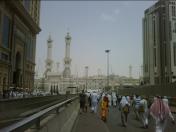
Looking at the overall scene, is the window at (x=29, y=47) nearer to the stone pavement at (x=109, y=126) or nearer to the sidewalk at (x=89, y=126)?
the stone pavement at (x=109, y=126)

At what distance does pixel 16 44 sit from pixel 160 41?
2274 inches

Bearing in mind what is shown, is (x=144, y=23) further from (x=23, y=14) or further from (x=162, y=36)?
(x=23, y=14)

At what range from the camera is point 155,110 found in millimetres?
11219

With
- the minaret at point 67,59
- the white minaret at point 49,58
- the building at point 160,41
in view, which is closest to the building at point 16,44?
the building at point 160,41

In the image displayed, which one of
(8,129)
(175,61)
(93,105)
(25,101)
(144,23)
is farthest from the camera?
(144,23)

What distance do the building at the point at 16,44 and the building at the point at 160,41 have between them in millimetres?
44636

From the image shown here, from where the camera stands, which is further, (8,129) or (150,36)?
(150,36)

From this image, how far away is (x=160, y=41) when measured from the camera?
112312 mm

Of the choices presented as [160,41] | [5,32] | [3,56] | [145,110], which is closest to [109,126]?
[145,110]

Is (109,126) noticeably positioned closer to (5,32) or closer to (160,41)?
(5,32)

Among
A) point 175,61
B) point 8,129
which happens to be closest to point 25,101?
point 8,129

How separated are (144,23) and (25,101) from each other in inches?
4465

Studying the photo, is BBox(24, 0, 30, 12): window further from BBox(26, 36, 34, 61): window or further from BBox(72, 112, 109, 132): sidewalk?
BBox(72, 112, 109, 132): sidewalk

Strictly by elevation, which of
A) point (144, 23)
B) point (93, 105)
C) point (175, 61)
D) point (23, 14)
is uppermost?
point (144, 23)
